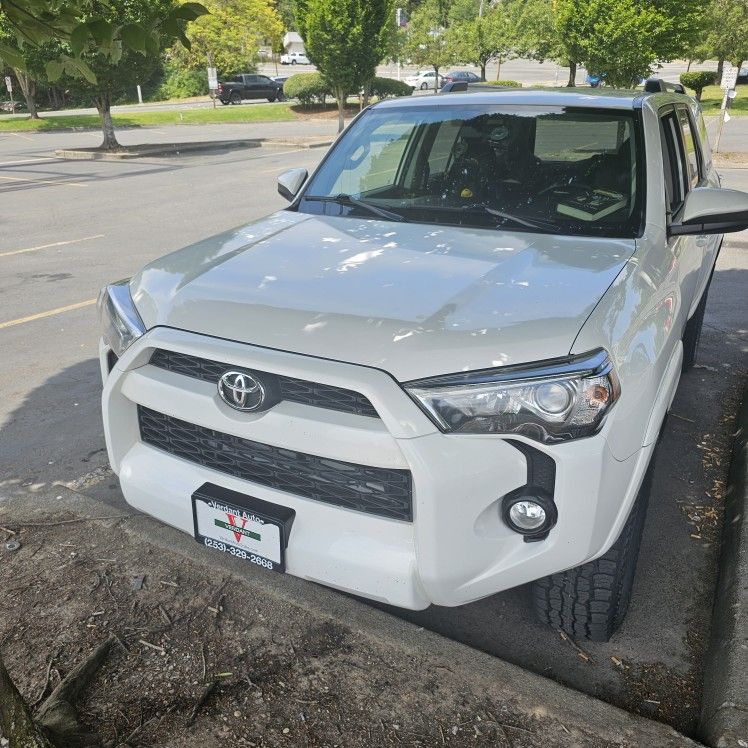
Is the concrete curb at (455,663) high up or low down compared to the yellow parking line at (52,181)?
up

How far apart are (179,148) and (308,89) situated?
15.8 m

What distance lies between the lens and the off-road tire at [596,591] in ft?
7.88

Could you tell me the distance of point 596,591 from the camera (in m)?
2.46

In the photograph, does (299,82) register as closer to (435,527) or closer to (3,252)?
(3,252)

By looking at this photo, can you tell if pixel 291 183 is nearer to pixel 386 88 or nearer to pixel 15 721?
pixel 15 721

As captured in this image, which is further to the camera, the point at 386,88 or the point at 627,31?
the point at 386,88

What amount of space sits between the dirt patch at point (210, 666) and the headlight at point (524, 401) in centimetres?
94

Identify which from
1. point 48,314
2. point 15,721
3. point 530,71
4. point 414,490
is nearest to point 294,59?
point 530,71

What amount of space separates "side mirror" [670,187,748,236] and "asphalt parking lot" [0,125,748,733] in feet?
4.36

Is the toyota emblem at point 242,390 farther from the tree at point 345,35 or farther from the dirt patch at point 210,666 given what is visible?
the tree at point 345,35

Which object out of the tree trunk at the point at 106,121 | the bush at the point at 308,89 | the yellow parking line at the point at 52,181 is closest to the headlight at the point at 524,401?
the yellow parking line at the point at 52,181

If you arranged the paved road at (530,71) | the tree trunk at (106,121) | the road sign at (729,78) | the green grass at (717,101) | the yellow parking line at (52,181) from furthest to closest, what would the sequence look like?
1. the paved road at (530,71)
2. the green grass at (717,101)
3. the tree trunk at (106,121)
4. the road sign at (729,78)
5. the yellow parking line at (52,181)

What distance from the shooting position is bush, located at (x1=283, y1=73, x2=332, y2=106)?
1406 inches

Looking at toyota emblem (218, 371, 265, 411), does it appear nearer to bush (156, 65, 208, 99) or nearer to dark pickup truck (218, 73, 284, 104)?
dark pickup truck (218, 73, 284, 104)
